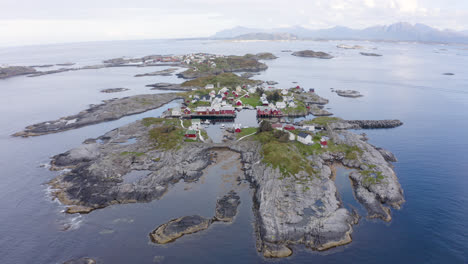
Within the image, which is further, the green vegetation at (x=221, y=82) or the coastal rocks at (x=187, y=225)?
the green vegetation at (x=221, y=82)

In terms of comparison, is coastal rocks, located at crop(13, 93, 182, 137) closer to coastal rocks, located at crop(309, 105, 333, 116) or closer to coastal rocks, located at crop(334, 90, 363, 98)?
coastal rocks, located at crop(309, 105, 333, 116)

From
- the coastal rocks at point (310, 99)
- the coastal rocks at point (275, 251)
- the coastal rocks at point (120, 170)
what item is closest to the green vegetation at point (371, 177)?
the coastal rocks at point (275, 251)

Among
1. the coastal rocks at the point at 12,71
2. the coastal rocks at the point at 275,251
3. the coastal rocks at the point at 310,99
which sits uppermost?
the coastal rocks at the point at 12,71

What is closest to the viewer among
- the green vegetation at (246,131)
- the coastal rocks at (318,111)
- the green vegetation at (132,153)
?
the green vegetation at (132,153)

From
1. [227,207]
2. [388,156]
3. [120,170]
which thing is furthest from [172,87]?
[388,156]

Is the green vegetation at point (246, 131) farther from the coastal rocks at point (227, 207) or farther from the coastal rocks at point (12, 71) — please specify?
the coastal rocks at point (12, 71)
